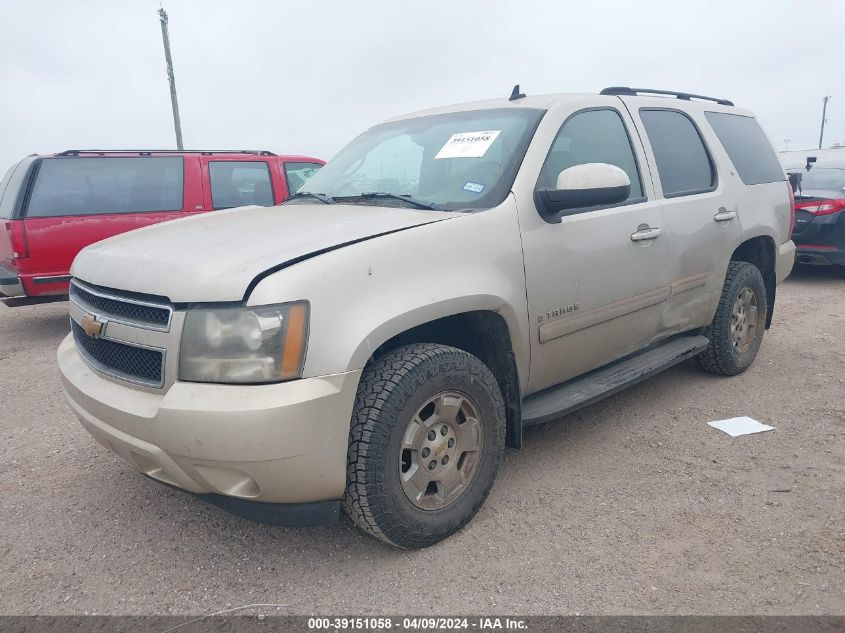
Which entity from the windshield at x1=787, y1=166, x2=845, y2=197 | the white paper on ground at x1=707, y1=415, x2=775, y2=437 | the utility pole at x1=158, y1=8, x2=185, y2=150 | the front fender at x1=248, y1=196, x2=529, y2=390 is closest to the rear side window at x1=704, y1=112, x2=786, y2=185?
the white paper on ground at x1=707, y1=415, x2=775, y2=437

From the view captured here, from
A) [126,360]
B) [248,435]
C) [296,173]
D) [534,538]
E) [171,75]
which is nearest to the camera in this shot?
[248,435]

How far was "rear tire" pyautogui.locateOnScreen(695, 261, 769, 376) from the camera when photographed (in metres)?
4.14

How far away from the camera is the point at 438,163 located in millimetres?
3072

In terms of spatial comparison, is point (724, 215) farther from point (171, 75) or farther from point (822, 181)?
point (171, 75)

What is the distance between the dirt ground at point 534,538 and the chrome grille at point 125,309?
0.99 metres

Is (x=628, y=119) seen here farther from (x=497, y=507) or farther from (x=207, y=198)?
(x=207, y=198)

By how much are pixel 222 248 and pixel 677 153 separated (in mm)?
2818

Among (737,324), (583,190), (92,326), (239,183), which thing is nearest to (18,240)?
(239,183)

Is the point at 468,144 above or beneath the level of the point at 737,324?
above

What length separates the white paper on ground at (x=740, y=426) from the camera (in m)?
3.58

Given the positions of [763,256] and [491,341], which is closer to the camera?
[491,341]

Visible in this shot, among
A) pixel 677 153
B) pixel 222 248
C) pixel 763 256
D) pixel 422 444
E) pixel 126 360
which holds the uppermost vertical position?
pixel 677 153

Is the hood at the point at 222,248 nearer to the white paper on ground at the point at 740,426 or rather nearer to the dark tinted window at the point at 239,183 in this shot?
the white paper on ground at the point at 740,426

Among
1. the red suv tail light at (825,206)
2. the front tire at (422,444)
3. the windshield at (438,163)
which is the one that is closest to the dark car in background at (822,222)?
the red suv tail light at (825,206)
